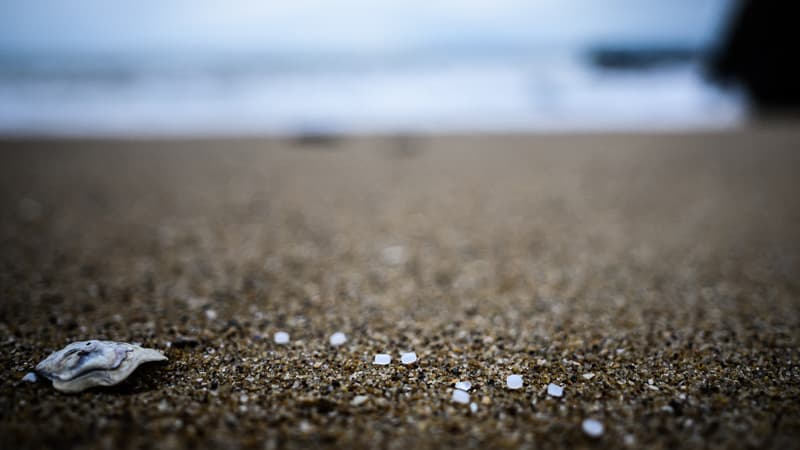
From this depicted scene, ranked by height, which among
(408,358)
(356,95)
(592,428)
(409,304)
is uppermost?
(356,95)

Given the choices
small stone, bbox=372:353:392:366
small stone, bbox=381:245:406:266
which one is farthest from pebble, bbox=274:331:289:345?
small stone, bbox=381:245:406:266

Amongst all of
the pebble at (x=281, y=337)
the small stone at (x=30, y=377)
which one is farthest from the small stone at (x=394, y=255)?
the small stone at (x=30, y=377)

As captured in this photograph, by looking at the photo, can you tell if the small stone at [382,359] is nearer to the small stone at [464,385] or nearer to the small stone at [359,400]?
the small stone at [359,400]

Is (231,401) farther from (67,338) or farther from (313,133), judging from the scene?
(313,133)

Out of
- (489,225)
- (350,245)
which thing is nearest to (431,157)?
(489,225)

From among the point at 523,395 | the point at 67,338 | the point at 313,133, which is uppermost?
the point at 313,133

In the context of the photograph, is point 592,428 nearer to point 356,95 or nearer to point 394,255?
point 394,255

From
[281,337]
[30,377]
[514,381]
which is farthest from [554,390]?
[30,377]
